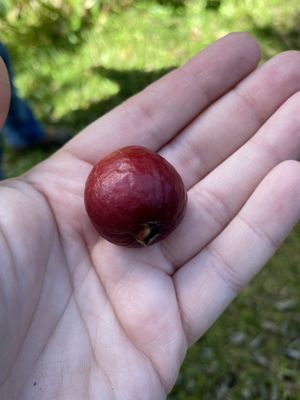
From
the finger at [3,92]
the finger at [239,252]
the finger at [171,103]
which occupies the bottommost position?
the finger at [239,252]

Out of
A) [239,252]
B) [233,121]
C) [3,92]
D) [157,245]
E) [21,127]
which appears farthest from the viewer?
[21,127]

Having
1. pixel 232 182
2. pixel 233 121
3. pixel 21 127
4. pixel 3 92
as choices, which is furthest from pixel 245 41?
pixel 21 127

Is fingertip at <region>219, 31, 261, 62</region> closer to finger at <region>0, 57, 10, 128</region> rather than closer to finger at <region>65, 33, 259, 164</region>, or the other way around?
finger at <region>65, 33, 259, 164</region>

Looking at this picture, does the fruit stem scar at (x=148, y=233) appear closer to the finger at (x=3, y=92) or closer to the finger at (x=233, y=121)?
the finger at (x=233, y=121)

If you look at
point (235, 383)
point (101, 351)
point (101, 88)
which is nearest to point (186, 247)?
point (101, 351)

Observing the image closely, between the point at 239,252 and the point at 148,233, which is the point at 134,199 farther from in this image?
the point at 239,252

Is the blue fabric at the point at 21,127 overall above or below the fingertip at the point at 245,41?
below

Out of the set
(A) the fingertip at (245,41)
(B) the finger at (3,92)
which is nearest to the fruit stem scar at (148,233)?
(B) the finger at (3,92)

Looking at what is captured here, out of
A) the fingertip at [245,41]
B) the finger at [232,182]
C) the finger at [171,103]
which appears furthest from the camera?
the fingertip at [245,41]
